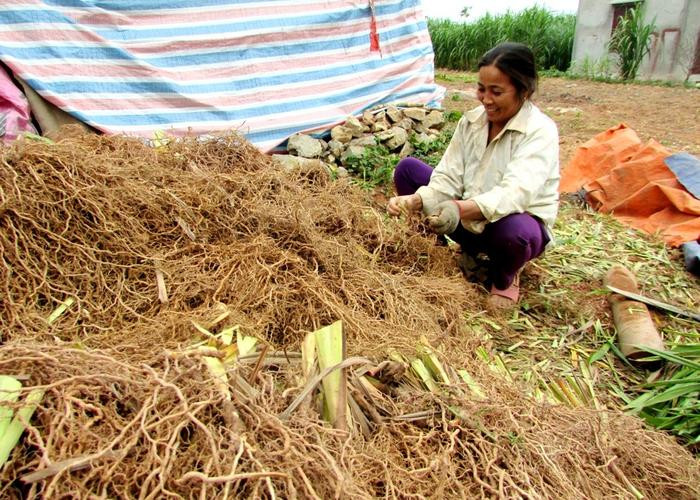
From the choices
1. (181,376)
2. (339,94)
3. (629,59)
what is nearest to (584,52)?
(629,59)

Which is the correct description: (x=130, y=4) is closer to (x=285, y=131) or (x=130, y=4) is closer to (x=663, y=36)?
(x=285, y=131)

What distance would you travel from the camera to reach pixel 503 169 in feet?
8.77

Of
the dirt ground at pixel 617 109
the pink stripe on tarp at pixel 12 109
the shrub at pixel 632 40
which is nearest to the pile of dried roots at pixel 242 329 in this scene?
the pink stripe on tarp at pixel 12 109

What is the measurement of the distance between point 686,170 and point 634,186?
341 mm

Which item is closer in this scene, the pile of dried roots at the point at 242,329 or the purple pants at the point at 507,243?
the pile of dried roots at the point at 242,329

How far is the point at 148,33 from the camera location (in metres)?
4.11

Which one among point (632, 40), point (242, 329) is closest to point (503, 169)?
point (242, 329)

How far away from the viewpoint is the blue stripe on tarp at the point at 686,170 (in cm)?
357

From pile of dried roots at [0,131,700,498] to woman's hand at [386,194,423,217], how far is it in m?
0.08

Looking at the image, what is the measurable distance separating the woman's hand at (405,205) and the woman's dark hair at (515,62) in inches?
28.7

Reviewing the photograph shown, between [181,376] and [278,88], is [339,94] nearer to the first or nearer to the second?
[278,88]

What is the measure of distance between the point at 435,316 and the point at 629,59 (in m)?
10.4

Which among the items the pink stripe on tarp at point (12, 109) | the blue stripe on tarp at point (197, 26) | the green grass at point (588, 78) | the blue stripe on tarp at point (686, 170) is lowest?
the green grass at point (588, 78)

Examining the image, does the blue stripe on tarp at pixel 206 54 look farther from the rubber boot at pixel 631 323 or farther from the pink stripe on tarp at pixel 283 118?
the rubber boot at pixel 631 323
